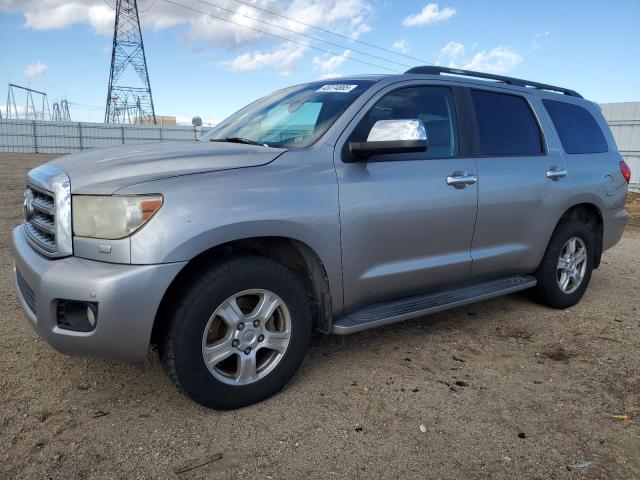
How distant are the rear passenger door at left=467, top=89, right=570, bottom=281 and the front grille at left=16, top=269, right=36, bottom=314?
2755mm

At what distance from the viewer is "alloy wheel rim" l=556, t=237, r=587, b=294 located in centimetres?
456

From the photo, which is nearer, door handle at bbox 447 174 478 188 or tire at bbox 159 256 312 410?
tire at bbox 159 256 312 410

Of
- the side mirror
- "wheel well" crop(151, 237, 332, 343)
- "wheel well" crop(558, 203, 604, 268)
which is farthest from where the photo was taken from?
"wheel well" crop(558, 203, 604, 268)

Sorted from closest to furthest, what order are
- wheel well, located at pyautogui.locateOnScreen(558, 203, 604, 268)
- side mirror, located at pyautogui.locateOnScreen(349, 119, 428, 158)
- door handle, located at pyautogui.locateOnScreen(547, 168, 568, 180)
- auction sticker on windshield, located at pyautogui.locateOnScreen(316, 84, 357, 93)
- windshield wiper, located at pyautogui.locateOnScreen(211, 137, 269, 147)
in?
side mirror, located at pyautogui.locateOnScreen(349, 119, 428, 158), windshield wiper, located at pyautogui.locateOnScreen(211, 137, 269, 147), auction sticker on windshield, located at pyautogui.locateOnScreen(316, 84, 357, 93), door handle, located at pyautogui.locateOnScreen(547, 168, 568, 180), wheel well, located at pyautogui.locateOnScreen(558, 203, 604, 268)

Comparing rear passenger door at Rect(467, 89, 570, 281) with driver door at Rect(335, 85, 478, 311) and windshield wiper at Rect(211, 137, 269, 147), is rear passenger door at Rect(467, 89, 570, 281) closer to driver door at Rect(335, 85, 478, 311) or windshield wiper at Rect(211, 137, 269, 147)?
driver door at Rect(335, 85, 478, 311)

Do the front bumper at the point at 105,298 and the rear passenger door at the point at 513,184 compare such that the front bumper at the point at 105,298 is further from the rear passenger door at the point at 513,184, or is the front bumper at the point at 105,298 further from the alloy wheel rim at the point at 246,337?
the rear passenger door at the point at 513,184

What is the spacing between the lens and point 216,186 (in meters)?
2.57

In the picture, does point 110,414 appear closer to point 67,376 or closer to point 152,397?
point 152,397

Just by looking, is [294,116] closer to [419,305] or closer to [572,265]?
[419,305]

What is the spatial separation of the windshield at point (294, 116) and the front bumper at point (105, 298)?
1.18m

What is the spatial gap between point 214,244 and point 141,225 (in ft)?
1.14

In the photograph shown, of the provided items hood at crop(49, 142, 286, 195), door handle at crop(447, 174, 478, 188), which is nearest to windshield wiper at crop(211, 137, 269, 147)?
hood at crop(49, 142, 286, 195)

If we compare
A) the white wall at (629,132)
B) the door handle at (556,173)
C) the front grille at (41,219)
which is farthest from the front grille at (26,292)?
the white wall at (629,132)

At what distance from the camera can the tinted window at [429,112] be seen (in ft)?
11.0
